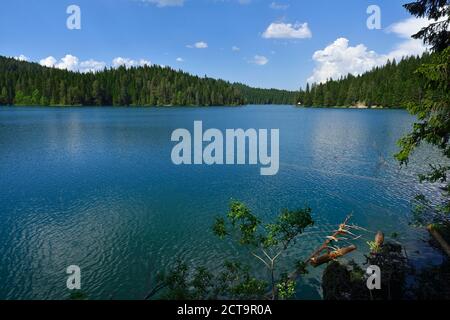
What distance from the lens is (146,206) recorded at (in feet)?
92.7

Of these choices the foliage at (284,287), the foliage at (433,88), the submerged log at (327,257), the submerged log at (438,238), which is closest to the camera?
the foliage at (433,88)

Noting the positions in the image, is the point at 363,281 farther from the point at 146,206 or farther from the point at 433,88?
the point at 146,206

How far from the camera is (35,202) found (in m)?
28.9

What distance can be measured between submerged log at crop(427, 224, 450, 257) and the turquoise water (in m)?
0.77

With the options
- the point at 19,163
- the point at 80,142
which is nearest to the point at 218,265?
the point at 19,163

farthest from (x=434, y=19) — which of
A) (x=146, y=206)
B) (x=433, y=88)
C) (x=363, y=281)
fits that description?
(x=146, y=206)

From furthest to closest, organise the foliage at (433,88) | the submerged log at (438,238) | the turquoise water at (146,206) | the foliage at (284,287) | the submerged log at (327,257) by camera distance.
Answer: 1. the submerged log at (438,238)
2. the turquoise water at (146,206)
3. the submerged log at (327,257)
4. the foliage at (284,287)
5. the foliage at (433,88)

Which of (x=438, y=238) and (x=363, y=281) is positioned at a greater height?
(x=438, y=238)

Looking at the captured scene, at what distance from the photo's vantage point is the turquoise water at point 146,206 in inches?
721

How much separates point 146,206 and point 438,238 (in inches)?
921

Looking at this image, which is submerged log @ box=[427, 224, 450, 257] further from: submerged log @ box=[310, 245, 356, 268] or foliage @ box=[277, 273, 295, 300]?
Answer: foliage @ box=[277, 273, 295, 300]

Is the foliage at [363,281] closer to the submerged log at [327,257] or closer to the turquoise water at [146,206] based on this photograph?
the submerged log at [327,257]

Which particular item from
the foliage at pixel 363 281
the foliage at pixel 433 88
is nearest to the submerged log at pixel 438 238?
the foliage at pixel 363 281

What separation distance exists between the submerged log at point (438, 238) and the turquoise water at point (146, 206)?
2.53 ft
